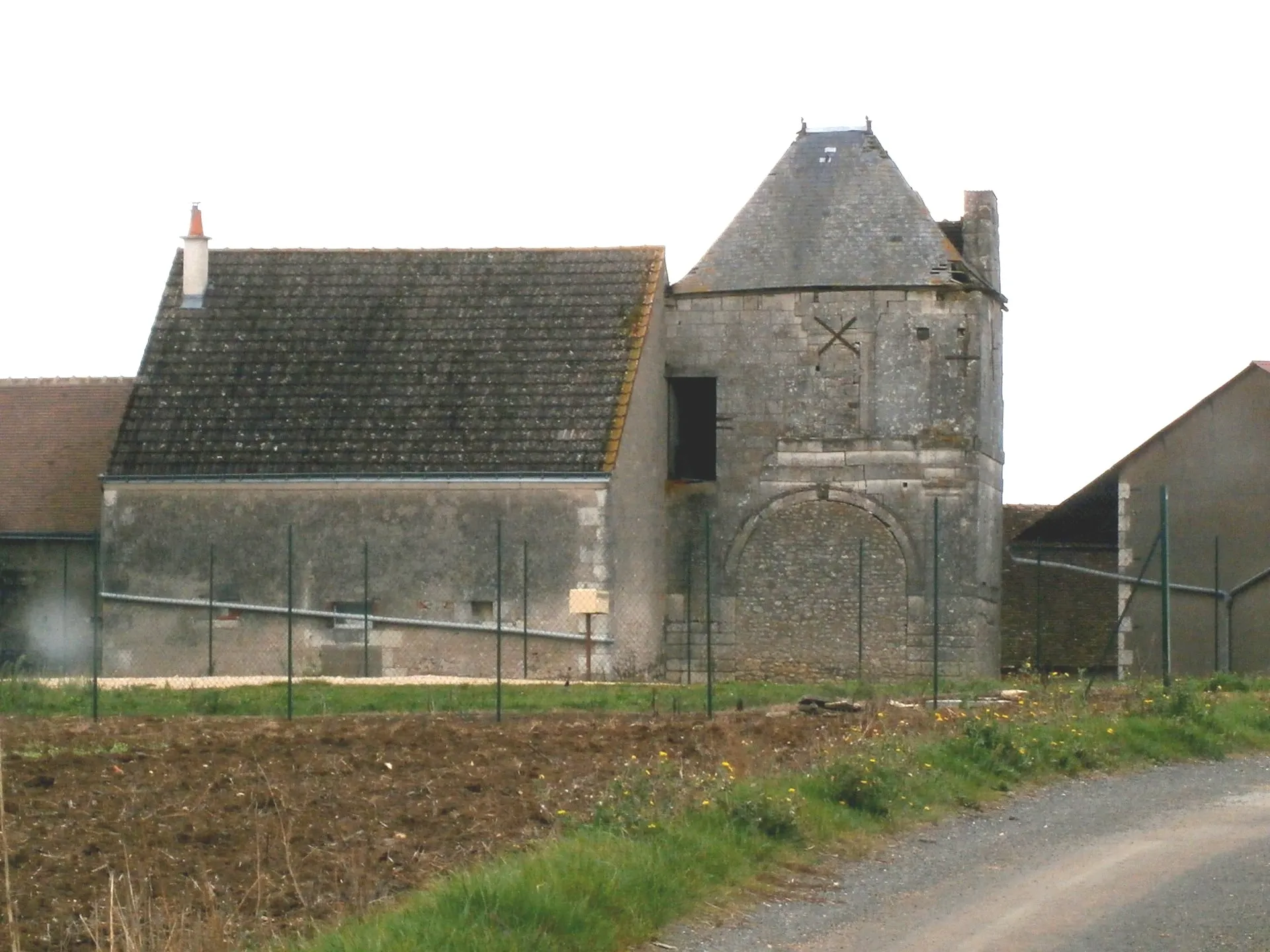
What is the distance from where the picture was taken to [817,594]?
31.1m

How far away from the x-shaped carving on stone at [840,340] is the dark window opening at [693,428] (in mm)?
1989

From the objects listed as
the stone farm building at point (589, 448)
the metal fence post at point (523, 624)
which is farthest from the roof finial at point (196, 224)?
the metal fence post at point (523, 624)

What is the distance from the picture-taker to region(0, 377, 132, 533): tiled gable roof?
3153 cm

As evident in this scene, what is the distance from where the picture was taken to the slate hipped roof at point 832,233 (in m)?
31.9

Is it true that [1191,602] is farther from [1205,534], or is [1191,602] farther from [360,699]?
[360,699]

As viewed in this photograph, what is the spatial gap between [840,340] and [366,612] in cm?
867

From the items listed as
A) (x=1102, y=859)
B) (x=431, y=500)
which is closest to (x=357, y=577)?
(x=431, y=500)

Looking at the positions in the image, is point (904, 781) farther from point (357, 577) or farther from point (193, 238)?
point (193, 238)

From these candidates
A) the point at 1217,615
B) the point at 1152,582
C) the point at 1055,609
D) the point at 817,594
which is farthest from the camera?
the point at 1055,609

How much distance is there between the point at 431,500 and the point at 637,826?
18369 millimetres

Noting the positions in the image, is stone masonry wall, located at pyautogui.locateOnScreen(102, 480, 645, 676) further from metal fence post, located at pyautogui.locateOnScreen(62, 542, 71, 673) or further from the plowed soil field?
the plowed soil field

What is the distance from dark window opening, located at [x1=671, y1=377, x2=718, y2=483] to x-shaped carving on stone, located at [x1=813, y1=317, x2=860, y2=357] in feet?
6.53

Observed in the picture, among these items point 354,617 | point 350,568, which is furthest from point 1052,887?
point 350,568

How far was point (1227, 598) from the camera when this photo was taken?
2844 cm
